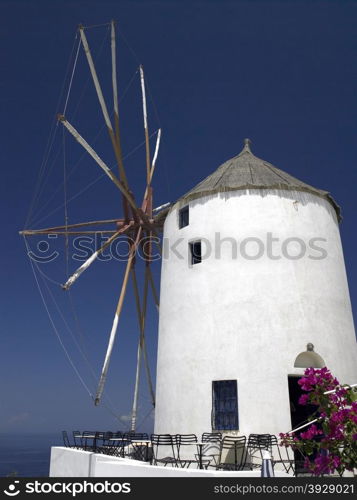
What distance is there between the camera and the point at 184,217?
1744 cm

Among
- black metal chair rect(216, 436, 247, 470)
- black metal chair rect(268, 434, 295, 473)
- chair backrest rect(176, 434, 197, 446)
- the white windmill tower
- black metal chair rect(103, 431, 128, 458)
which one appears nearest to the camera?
black metal chair rect(268, 434, 295, 473)

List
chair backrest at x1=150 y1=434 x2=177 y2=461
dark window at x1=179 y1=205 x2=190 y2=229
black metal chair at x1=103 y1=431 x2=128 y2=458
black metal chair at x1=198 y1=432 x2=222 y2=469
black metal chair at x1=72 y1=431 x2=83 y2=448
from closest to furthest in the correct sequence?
black metal chair at x1=198 y1=432 x2=222 y2=469
chair backrest at x1=150 y1=434 x2=177 y2=461
black metal chair at x1=103 y1=431 x2=128 y2=458
black metal chair at x1=72 y1=431 x2=83 y2=448
dark window at x1=179 y1=205 x2=190 y2=229

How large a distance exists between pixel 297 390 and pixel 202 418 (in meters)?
3.24

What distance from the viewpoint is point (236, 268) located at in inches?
597

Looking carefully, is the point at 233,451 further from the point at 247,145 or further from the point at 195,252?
the point at 247,145

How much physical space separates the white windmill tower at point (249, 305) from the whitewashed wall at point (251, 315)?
0.03m

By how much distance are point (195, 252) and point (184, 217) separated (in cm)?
164

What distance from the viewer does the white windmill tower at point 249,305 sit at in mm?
13820

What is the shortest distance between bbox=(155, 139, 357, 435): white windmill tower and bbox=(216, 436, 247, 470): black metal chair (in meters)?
0.48

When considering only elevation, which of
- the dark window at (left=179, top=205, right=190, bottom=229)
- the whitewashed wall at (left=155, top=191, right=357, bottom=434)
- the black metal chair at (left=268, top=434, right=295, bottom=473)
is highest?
the dark window at (left=179, top=205, right=190, bottom=229)

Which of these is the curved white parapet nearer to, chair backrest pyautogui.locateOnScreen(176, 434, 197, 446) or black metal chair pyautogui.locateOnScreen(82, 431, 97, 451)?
black metal chair pyautogui.locateOnScreen(82, 431, 97, 451)

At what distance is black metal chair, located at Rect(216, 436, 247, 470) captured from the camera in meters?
12.7

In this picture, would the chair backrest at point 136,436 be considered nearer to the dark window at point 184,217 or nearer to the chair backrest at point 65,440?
the chair backrest at point 65,440

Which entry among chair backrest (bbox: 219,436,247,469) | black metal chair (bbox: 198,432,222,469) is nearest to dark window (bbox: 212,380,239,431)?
black metal chair (bbox: 198,432,222,469)
